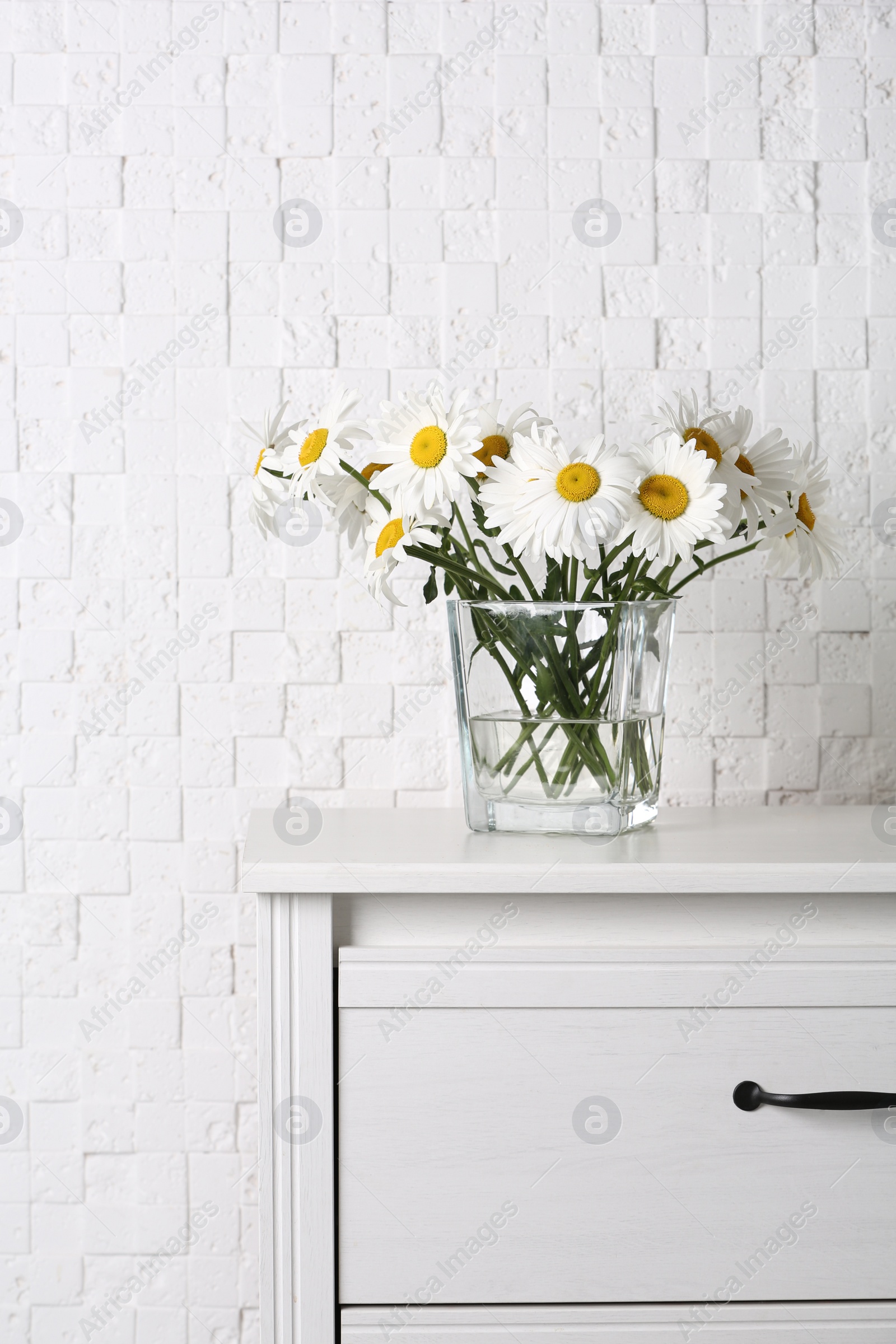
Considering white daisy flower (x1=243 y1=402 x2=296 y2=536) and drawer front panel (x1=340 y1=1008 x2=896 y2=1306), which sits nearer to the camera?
drawer front panel (x1=340 y1=1008 x2=896 y2=1306)

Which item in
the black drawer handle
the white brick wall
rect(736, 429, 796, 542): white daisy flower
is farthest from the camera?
the white brick wall

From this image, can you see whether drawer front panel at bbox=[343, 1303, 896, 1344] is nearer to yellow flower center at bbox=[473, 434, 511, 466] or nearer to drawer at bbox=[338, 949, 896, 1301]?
drawer at bbox=[338, 949, 896, 1301]

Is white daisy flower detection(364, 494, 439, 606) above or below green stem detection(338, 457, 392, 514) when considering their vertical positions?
below

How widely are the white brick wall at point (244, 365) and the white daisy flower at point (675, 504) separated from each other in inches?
14.5

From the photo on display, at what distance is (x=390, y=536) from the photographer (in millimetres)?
819

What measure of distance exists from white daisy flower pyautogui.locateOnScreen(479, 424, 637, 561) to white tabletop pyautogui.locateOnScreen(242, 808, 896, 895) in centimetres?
24

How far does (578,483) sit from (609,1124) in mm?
498

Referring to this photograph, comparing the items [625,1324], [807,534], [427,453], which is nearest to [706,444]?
[807,534]

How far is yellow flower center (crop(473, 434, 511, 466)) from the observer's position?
33.6 inches

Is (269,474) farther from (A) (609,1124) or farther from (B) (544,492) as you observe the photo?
(A) (609,1124)

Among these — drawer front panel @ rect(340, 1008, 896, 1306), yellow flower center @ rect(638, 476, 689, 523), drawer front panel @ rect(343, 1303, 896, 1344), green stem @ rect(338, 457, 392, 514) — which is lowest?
drawer front panel @ rect(343, 1303, 896, 1344)

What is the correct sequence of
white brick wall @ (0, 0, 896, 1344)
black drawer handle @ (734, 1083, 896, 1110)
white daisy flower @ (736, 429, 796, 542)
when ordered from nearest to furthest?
black drawer handle @ (734, 1083, 896, 1110)
white daisy flower @ (736, 429, 796, 542)
white brick wall @ (0, 0, 896, 1344)

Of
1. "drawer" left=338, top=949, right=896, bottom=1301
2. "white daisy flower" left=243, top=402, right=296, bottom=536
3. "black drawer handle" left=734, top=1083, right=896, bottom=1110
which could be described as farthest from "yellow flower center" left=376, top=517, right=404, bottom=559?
"black drawer handle" left=734, top=1083, right=896, bottom=1110

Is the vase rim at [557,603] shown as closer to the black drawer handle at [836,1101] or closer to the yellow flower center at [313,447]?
the yellow flower center at [313,447]
